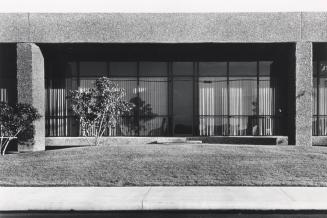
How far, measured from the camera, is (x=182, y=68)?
1739 cm

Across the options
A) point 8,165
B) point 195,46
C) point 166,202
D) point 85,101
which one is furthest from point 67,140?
point 166,202

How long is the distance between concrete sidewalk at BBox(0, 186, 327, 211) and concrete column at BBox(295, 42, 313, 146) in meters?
6.54

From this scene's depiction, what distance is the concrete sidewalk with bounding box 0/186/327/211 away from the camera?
7.54 m

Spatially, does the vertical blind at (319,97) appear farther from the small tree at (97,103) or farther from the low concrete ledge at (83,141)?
the small tree at (97,103)

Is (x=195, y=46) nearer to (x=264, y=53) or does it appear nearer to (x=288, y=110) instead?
(x=264, y=53)

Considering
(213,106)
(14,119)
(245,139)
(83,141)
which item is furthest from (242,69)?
(14,119)

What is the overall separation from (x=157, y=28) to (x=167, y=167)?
624 cm

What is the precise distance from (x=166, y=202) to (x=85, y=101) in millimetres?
7418

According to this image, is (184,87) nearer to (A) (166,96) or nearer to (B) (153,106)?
(A) (166,96)

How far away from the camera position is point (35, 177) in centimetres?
1036

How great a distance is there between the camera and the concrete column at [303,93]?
1527 cm

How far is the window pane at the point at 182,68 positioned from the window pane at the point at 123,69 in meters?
1.64

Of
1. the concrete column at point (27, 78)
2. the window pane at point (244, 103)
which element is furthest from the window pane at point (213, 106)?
the concrete column at point (27, 78)

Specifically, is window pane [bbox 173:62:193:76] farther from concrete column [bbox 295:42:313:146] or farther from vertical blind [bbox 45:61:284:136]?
concrete column [bbox 295:42:313:146]
